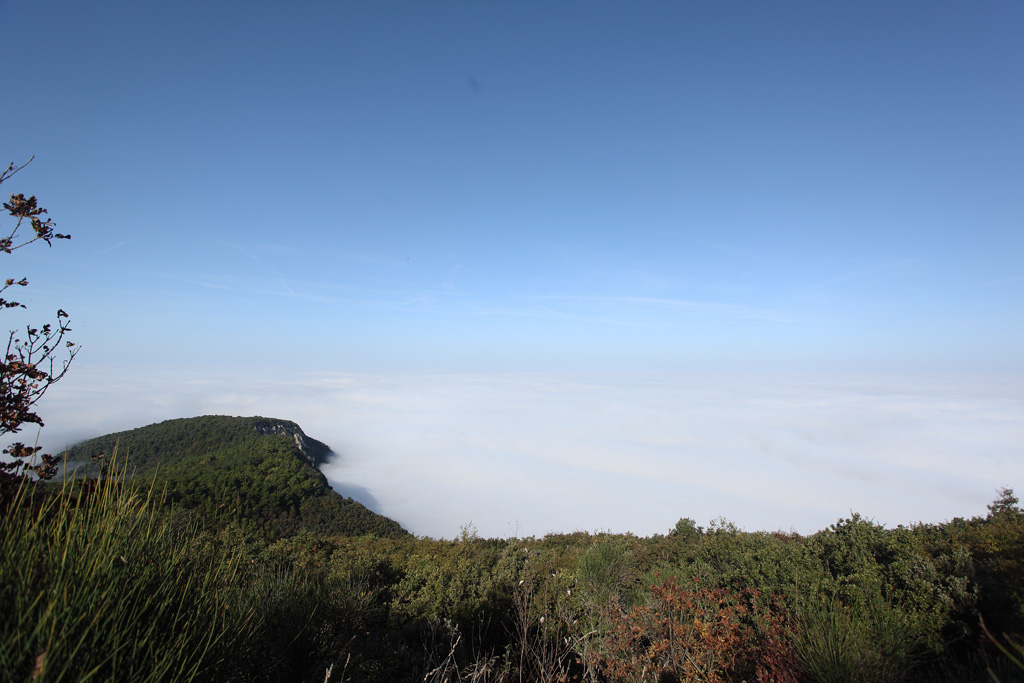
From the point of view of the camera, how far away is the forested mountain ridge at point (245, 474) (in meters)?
25.0

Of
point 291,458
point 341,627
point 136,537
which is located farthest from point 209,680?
point 291,458

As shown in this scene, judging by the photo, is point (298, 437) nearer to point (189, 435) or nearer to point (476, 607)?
point (189, 435)

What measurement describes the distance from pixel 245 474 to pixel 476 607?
30.2 metres

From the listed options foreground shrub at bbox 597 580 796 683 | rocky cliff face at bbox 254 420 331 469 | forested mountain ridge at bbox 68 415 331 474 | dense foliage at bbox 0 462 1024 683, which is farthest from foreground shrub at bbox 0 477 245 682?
rocky cliff face at bbox 254 420 331 469

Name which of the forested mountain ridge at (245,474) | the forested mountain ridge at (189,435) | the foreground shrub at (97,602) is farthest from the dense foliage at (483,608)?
the forested mountain ridge at (189,435)

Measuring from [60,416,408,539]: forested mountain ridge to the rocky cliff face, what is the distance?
2.06 metres

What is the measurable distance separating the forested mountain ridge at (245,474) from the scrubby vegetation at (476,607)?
15.3 meters

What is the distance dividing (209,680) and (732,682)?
4.19m

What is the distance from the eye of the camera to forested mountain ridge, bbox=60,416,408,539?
25.0m

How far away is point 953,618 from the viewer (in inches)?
186

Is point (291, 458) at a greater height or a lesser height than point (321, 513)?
greater

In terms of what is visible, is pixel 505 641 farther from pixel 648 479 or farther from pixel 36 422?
pixel 648 479

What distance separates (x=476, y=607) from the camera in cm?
681

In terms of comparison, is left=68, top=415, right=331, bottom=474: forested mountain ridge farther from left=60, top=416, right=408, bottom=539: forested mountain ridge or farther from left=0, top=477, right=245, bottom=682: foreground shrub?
left=0, top=477, right=245, bottom=682: foreground shrub
